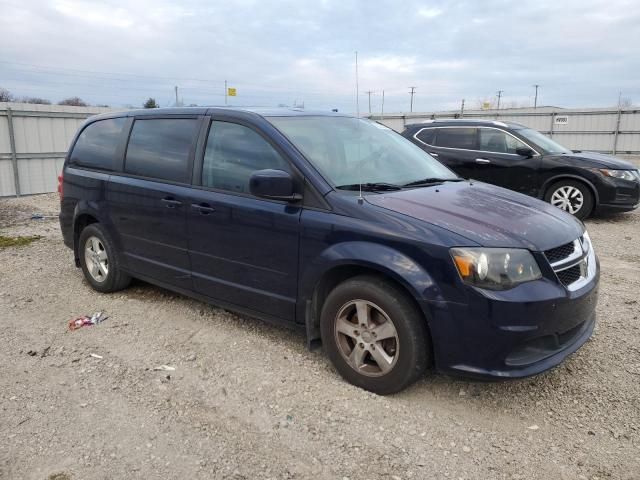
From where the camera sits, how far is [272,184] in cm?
332

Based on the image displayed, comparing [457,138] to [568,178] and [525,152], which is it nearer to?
[525,152]

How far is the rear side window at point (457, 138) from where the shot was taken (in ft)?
31.8

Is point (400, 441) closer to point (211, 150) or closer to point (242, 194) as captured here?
point (242, 194)

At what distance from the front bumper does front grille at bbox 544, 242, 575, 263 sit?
158 mm

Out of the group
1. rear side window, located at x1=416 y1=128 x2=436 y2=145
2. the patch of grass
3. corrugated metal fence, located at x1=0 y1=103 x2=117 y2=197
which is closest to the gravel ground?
the patch of grass

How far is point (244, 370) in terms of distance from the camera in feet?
11.9

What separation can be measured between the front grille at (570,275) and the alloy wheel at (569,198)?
6.30m

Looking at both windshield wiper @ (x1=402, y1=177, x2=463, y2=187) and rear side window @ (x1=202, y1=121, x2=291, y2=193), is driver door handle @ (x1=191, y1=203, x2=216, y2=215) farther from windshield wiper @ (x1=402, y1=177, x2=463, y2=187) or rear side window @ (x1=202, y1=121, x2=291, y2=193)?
windshield wiper @ (x1=402, y1=177, x2=463, y2=187)

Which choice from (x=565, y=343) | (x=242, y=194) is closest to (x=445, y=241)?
(x=565, y=343)

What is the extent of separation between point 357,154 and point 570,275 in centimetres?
166

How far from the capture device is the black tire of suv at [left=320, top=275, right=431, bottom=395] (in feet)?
9.88

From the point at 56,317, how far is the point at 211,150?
2.16 metres

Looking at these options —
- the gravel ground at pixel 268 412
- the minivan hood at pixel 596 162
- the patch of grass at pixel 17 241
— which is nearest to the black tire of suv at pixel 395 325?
the gravel ground at pixel 268 412

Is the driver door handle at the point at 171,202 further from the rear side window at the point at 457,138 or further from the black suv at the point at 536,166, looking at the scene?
the rear side window at the point at 457,138
